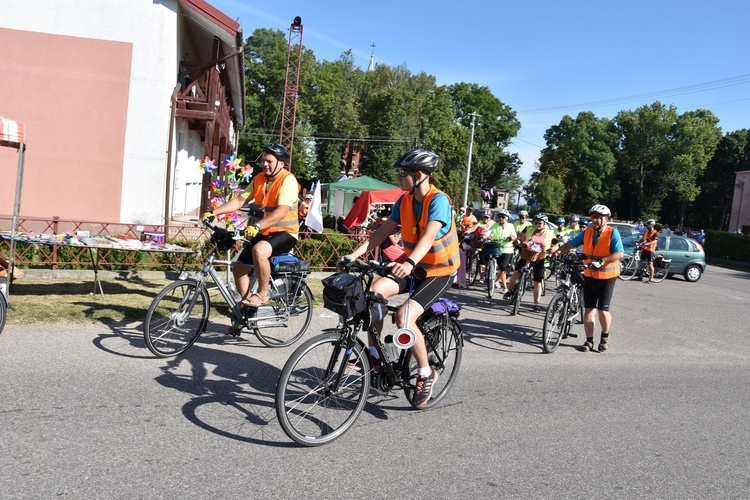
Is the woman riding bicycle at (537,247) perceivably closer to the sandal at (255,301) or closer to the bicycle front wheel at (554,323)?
the bicycle front wheel at (554,323)

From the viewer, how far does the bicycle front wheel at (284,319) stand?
6.85m

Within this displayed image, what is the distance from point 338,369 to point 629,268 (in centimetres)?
1758

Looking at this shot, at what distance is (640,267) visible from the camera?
66.0ft

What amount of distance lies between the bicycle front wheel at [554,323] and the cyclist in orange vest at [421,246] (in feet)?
11.5

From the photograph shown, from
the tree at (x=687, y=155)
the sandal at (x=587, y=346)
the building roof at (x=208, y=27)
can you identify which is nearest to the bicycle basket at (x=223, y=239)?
the sandal at (x=587, y=346)

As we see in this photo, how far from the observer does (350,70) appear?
71.2 meters

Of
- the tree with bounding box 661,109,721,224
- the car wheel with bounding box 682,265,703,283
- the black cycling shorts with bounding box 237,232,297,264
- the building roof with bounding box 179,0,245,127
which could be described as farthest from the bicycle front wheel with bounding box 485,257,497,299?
the tree with bounding box 661,109,721,224

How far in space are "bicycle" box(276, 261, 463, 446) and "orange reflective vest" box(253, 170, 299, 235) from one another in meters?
2.34

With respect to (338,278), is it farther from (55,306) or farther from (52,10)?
(52,10)

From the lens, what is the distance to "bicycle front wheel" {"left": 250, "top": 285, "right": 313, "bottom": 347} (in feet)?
22.5

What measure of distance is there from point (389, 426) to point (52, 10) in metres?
15.4

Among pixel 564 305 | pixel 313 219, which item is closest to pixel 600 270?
pixel 564 305

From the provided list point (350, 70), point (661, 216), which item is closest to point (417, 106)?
point (350, 70)

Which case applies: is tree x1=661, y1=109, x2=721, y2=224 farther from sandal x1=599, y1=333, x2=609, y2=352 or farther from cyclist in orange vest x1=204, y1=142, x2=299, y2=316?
cyclist in orange vest x1=204, y1=142, x2=299, y2=316
